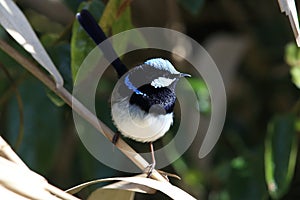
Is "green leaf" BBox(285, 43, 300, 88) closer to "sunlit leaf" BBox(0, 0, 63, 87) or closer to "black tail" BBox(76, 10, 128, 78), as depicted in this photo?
"black tail" BBox(76, 10, 128, 78)

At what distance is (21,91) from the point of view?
2043 mm

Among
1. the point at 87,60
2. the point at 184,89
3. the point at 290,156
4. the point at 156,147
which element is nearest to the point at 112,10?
the point at 87,60

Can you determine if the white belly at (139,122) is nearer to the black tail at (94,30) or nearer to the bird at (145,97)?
the bird at (145,97)

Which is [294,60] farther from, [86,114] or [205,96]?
[86,114]

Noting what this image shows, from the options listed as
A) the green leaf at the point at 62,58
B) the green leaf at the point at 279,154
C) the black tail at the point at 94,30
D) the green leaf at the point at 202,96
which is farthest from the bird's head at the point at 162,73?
the green leaf at the point at 202,96

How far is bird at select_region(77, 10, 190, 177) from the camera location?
1477mm

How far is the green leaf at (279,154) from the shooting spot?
182 cm

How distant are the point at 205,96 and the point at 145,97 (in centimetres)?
66

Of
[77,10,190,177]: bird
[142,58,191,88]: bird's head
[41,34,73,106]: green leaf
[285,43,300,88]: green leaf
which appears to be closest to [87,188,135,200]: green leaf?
[77,10,190,177]: bird

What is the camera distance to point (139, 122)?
149cm

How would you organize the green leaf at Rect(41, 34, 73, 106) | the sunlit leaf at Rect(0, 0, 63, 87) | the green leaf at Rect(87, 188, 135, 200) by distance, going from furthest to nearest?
the green leaf at Rect(41, 34, 73, 106) < the sunlit leaf at Rect(0, 0, 63, 87) < the green leaf at Rect(87, 188, 135, 200)

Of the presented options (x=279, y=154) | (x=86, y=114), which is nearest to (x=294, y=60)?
(x=279, y=154)

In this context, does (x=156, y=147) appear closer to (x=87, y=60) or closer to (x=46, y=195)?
(x=87, y=60)

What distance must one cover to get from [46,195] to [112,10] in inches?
28.3
